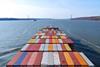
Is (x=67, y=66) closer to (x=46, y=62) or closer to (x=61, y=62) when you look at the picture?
(x=61, y=62)

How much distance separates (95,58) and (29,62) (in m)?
17.1

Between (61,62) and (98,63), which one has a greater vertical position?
(61,62)

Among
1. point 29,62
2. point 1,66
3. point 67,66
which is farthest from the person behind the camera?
point 1,66

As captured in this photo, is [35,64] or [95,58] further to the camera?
[95,58]

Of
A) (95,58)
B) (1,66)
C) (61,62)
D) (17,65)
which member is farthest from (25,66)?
(95,58)

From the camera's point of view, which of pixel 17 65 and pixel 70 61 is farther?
pixel 70 61

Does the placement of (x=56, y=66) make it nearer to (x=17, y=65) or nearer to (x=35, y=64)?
(x=35, y=64)

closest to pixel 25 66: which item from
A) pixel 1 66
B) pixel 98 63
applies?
pixel 1 66

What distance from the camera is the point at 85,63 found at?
54.5ft

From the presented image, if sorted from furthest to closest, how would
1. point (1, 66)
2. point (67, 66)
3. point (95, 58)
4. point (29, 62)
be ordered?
point (95, 58), point (1, 66), point (29, 62), point (67, 66)

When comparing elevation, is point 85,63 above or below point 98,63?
above

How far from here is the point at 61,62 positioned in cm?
1702

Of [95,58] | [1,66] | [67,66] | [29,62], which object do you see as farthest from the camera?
[95,58]

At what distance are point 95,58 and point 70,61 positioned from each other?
1459 centimetres
